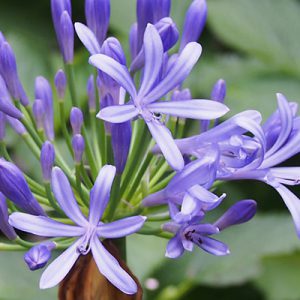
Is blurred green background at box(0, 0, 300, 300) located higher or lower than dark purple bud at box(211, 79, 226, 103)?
lower

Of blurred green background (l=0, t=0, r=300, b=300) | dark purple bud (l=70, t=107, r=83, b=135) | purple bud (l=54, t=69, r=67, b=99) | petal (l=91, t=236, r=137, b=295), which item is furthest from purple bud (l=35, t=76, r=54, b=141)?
blurred green background (l=0, t=0, r=300, b=300)

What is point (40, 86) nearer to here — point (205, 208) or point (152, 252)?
point (205, 208)

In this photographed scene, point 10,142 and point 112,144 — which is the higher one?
point 112,144

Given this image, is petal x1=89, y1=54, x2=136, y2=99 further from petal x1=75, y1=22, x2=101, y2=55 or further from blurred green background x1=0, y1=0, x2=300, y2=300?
blurred green background x1=0, y1=0, x2=300, y2=300

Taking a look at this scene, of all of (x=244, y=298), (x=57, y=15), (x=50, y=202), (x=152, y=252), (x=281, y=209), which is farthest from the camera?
(x=281, y=209)

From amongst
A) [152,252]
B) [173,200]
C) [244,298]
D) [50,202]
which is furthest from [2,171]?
[244,298]

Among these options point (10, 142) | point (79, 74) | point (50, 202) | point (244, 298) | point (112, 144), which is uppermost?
point (112, 144)
